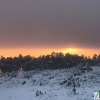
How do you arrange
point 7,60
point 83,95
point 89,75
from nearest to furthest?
point 83,95
point 89,75
point 7,60

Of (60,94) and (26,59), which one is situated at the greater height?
(26,59)

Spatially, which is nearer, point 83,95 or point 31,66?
point 83,95

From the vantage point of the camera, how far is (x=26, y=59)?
99.8 meters

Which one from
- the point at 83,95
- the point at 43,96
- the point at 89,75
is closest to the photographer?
the point at 83,95

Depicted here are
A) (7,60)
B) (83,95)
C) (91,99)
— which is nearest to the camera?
(91,99)

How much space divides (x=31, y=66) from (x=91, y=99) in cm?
7307

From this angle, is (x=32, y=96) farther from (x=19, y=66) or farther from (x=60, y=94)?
(x=19, y=66)

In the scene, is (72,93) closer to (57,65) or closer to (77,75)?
(77,75)

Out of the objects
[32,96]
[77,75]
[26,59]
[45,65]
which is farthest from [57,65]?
[32,96]

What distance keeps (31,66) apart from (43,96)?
6844 cm

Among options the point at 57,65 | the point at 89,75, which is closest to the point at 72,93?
the point at 89,75

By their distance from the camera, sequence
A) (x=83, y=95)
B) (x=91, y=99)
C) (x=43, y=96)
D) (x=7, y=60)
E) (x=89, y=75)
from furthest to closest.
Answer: (x=7, y=60), (x=89, y=75), (x=43, y=96), (x=83, y=95), (x=91, y=99)

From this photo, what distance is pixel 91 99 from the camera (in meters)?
22.4

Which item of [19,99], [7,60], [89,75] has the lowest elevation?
[19,99]
